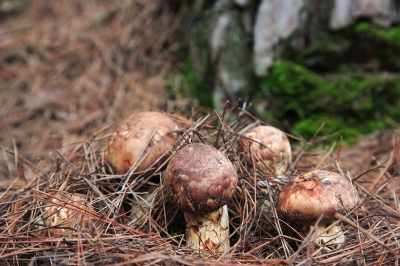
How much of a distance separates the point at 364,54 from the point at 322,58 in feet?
1.36

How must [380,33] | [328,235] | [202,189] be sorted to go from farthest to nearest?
1. [380,33]
2. [328,235]
3. [202,189]

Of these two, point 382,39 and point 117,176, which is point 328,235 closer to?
point 117,176

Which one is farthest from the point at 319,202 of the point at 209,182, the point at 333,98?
the point at 333,98

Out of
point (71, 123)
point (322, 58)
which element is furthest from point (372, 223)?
point (71, 123)

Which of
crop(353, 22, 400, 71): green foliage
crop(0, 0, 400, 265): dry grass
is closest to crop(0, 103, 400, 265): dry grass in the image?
crop(0, 0, 400, 265): dry grass

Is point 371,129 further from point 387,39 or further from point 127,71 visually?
point 127,71

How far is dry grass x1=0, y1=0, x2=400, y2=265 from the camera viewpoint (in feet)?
5.69

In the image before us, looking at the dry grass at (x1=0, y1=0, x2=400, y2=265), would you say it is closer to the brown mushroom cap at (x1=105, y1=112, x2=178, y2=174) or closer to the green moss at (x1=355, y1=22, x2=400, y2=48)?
the brown mushroom cap at (x1=105, y1=112, x2=178, y2=174)

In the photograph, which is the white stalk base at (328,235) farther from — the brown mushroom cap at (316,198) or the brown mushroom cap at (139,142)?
the brown mushroom cap at (139,142)

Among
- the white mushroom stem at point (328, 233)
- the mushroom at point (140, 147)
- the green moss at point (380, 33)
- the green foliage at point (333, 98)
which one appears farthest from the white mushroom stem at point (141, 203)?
the green moss at point (380, 33)

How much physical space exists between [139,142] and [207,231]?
593 millimetres

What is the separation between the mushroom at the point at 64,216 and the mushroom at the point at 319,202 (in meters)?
0.98

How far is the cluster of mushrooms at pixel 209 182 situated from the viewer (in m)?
1.77

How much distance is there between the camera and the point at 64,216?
1984 millimetres
